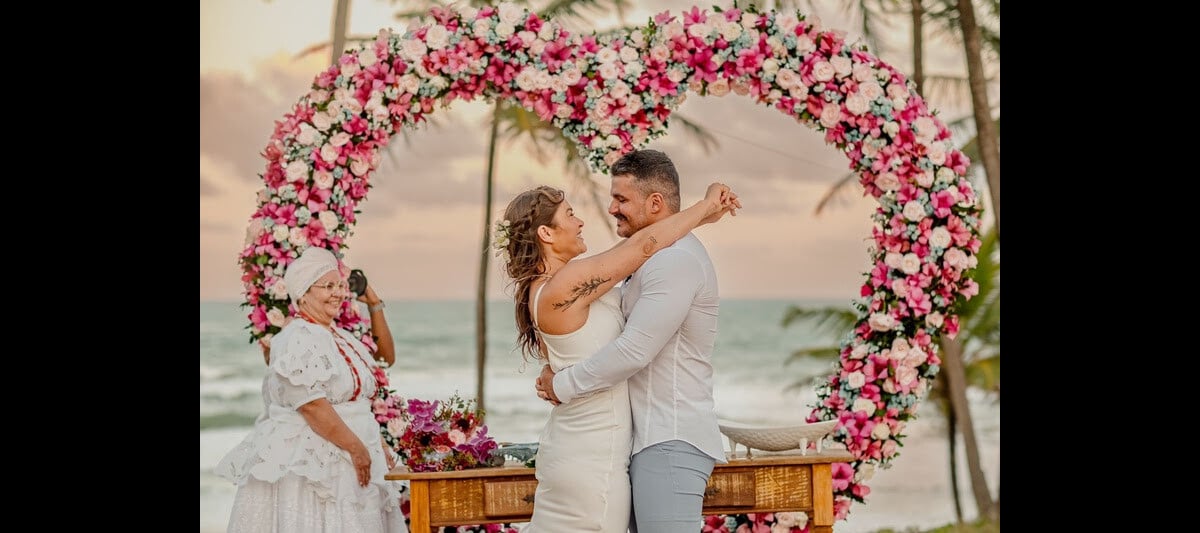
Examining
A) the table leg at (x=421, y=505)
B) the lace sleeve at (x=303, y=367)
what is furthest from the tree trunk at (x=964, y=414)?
the table leg at (x=421, y=505)

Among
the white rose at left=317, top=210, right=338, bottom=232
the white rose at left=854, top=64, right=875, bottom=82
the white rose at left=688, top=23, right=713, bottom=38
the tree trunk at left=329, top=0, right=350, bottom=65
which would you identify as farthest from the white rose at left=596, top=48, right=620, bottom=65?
the tree trunk at left=329, top=0, right=350, bottom=65

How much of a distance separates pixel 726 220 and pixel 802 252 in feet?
5.17

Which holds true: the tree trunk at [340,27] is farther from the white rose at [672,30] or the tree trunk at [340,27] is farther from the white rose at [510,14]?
the white rose at [672,30]

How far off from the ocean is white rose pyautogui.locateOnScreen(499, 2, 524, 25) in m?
11.7

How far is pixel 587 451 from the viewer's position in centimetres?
426

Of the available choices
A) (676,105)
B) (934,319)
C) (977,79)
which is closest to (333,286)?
(676,105)

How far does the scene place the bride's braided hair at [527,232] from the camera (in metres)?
4.38

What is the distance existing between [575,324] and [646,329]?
0.26 m

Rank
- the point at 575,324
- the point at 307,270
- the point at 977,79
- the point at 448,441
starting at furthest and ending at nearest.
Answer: the point at 977,79 < the point at 307,270 < the point at 448,441 < the point at 575,324

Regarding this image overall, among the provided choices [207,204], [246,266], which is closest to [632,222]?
[246,266]

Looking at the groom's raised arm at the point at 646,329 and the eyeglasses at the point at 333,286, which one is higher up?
the eyeglasses at the point at 333,286

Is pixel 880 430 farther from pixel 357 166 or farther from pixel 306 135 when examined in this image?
pixel 306 135
